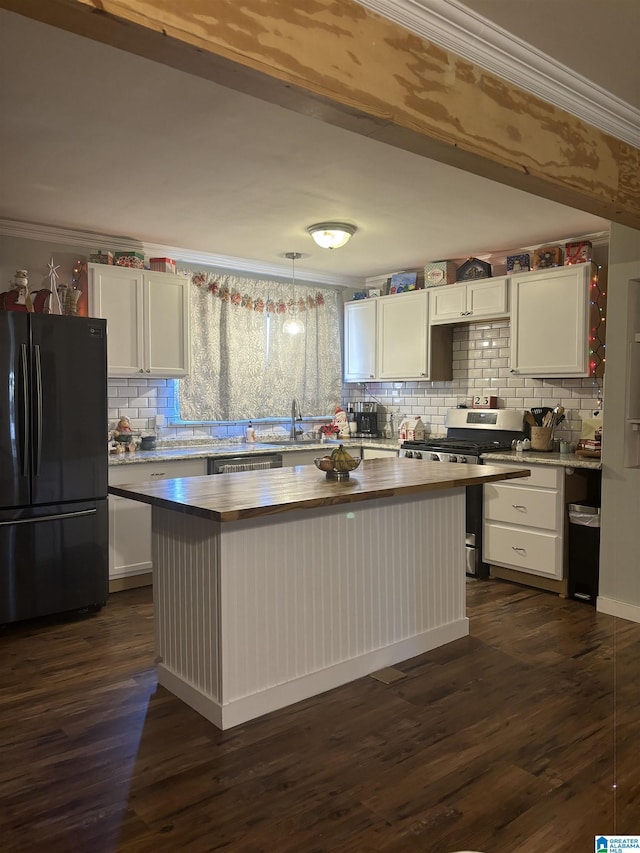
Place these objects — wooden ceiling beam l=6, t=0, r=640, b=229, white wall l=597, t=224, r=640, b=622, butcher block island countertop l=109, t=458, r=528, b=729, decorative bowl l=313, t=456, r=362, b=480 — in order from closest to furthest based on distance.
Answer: wooden ceiling beam l=6, t=0, r=640, b=229
butcher block island countertop l=109, t=458, r=528, b=729
decorative bowl l=313, t=456, r=362, b=480
white wall l=597, t=224, r=640, b=622

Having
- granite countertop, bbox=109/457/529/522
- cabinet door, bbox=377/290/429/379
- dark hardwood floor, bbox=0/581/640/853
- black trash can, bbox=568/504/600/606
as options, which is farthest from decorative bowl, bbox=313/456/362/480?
cabinet door, bbox=377/290/429/379

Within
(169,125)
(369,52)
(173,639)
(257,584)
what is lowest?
(173,639)

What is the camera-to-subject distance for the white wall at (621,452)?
3.90 metres

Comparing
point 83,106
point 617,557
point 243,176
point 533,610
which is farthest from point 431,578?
point 83,106

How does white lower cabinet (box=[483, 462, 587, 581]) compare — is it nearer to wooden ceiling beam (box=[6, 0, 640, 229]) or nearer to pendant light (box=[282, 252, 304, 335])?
wooden ceiling beam (box=[6, 0, 640, 229])

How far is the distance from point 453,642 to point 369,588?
2.43ft

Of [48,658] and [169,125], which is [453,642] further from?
[169,125]

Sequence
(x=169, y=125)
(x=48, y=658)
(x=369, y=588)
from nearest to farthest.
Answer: (x=169, y=125), (x=369, y=588), (x=48, y=658)

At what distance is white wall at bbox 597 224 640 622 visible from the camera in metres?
3.90

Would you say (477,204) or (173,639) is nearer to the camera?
(173,639)

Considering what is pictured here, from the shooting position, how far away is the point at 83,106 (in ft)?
8.83

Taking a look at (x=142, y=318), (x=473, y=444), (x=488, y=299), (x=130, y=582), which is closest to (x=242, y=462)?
(x=130, y=582)

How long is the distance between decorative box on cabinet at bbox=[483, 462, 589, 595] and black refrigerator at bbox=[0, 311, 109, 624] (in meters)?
2.68

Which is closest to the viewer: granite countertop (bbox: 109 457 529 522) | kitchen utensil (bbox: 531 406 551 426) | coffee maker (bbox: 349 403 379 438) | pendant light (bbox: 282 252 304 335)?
granite countertop (bbox: 109 457 529 522)
